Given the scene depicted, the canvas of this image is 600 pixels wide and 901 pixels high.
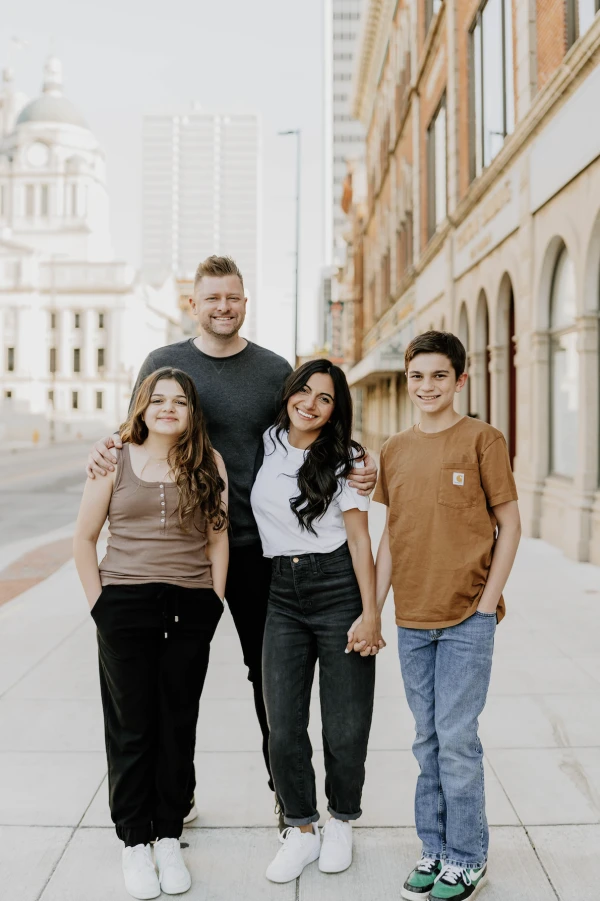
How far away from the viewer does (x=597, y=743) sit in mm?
4535

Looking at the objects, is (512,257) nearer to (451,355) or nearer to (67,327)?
(451,355)

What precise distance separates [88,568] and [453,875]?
1762 millimetres

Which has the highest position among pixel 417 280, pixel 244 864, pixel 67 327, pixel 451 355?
pixel 67 327

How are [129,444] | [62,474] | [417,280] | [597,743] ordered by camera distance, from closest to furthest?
[129,444]
[597,743]
[417,280]
[62,474]

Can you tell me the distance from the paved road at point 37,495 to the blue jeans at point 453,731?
11.2 m

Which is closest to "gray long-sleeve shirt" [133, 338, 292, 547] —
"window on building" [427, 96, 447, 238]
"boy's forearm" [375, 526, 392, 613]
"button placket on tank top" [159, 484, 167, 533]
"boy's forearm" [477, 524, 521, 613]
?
"button placket on tank top" [159, 484, 167, 533]

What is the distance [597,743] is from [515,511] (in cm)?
221

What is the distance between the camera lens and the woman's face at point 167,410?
322 centimetres

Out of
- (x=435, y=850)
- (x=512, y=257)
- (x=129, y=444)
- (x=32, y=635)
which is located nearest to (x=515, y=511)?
(x=435, y=850)

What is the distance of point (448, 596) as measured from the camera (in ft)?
9.78

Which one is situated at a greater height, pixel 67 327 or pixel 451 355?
pixel 67 327

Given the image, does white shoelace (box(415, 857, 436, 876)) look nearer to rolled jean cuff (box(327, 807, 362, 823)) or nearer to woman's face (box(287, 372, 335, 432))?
rolled jean cuff (box(327, 807, 362, 823))

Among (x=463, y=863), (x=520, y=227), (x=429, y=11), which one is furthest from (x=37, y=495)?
(x=463, y=863)

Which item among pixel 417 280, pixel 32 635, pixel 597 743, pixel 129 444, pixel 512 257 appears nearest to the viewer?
pixel 129 444
